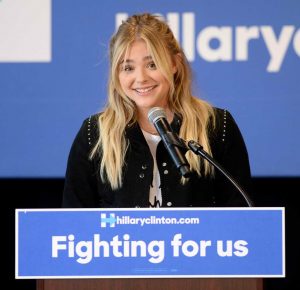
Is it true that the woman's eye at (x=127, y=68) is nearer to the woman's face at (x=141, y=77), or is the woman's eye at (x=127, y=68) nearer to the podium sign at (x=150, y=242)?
the woman's face at (x=141, y=77)

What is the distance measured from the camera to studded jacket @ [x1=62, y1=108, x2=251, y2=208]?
108 inches

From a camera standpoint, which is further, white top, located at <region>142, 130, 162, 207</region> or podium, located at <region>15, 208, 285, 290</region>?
white top, located at <region>142, 130, 162, 207</region>

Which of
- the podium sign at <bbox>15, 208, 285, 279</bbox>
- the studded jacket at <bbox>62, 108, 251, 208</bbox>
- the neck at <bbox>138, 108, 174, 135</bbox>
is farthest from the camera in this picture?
the neck at <bbox>138, 108, 174, 135</bbox>

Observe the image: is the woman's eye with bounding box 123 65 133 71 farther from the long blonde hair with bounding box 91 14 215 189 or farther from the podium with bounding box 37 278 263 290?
the podium with bounding box 37 278 263 290

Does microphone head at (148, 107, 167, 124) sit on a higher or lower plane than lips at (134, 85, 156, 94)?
lower

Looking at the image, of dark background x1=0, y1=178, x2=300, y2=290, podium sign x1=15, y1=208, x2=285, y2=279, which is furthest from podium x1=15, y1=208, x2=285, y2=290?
dark background x1=0, y1=178, x2=300, y2=290

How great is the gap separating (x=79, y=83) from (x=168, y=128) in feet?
7.28

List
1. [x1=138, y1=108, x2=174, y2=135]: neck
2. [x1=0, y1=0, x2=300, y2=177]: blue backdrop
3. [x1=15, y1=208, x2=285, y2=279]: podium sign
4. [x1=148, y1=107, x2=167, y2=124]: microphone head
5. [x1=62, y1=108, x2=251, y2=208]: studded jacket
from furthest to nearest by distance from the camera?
[x1=0, y1=0, x2=300, y2=177]: blue backdrop < [x1=138, y1=108, x2=174, y2=135]: neck < [x1=62, y1=108, x2=251, y2=208]: studded jacket < [x1=148, y1=107, x2=167, y2=124]: microphone head < [x1=15, y1=208, x2=285, y2=279]: podium sign

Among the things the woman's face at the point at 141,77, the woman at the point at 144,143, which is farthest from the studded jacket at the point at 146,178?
the woman's face at the point at 141,77

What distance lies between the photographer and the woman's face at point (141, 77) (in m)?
2.76

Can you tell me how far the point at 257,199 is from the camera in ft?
15.0

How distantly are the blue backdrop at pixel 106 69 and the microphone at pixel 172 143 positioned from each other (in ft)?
6.70

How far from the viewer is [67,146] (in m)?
4.38

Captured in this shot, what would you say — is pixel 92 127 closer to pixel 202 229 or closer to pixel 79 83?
pixel 202 229
